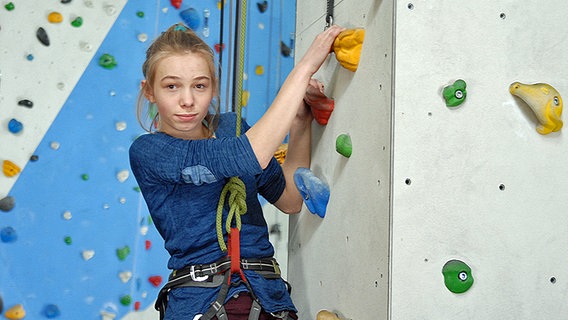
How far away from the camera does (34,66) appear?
2.14 meters

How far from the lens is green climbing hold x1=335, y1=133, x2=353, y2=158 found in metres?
1.48

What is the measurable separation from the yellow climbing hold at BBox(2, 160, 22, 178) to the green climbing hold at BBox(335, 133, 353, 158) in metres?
1.09

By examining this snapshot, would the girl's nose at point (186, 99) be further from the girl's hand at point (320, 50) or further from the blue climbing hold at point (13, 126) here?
the blue climbing hold at point (13, 126)

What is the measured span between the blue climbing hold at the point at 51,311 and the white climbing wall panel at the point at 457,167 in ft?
3.39

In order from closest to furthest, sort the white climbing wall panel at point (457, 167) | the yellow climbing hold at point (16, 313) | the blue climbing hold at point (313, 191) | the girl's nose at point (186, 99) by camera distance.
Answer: the white climbing wall panel at point (457, 167)
the girl's nose at point (186, 99)
the blue climbing hold at point (313, 191)
the yellow climbing hold at point (16, 313)

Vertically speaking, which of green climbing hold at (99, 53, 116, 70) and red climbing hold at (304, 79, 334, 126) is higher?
green climbing hold at (99, 53, 116, 70)

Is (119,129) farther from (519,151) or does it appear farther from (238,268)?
(519,151)

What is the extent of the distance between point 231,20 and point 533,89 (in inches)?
34.5

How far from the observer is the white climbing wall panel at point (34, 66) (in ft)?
6.98

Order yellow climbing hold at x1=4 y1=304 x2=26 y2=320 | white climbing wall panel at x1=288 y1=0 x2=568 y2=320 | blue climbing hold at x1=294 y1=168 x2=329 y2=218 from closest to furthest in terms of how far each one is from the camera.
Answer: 1. white climbing wall panel at x1=288 y1=0 x2=568 y2=320
2. blue climbing hold at x1=294 y1=168 x2=329 y2=218
3. yellow climbing hold at x1=4 y1=304 x2=26 y2=320

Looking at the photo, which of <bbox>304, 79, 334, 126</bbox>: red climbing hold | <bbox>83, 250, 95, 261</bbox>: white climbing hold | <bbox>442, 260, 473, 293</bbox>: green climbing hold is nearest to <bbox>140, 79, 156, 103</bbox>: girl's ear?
<bbox>304, 79, 334, 126</bbox>: red climbing hold

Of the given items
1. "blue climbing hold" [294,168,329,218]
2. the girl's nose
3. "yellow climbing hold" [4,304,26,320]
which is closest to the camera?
the girl's nose

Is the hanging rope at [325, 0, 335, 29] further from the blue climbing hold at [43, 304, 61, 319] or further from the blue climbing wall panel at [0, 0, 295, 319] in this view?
the blue climbing hold at [43, 304, 61, 319]

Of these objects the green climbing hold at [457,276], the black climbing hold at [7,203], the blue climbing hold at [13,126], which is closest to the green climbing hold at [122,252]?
the black climbing hold at [7,203]
